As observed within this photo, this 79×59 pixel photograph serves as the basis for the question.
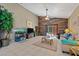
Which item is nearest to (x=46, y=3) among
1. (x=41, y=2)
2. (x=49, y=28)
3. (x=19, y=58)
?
(x=41, y=2)

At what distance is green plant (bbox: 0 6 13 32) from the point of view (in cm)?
273

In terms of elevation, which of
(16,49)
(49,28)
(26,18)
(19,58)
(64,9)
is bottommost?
(19,58)

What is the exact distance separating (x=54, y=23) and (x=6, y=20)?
1.06 meters

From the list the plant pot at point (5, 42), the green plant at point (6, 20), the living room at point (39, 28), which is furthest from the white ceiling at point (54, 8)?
the plant pot at point (5, 42)

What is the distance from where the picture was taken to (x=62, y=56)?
269 centimetres

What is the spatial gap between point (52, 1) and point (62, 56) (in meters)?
1.18

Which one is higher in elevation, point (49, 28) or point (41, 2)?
point (41, 2)

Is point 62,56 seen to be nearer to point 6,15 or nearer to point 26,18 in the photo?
point 26,18

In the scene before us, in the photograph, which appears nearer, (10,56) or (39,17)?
(10,56)

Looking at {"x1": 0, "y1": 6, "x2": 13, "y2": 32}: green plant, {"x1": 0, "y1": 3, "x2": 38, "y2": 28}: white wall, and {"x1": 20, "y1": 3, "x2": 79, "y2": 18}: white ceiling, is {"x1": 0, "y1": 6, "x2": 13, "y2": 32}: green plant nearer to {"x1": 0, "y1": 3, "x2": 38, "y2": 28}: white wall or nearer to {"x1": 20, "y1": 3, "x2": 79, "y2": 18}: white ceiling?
{"x1": 0, "y1": 3, "x2": 38, "y2": 28}: white wall

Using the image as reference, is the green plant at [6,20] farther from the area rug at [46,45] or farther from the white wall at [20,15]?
the area rug at [46,45]

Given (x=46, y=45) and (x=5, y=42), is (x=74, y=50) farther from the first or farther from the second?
(x=5, y=42)

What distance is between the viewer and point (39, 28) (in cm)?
297

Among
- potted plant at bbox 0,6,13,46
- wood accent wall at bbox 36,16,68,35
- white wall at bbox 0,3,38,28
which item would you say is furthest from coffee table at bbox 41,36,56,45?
potted plant at bbox 0,6,13,46
